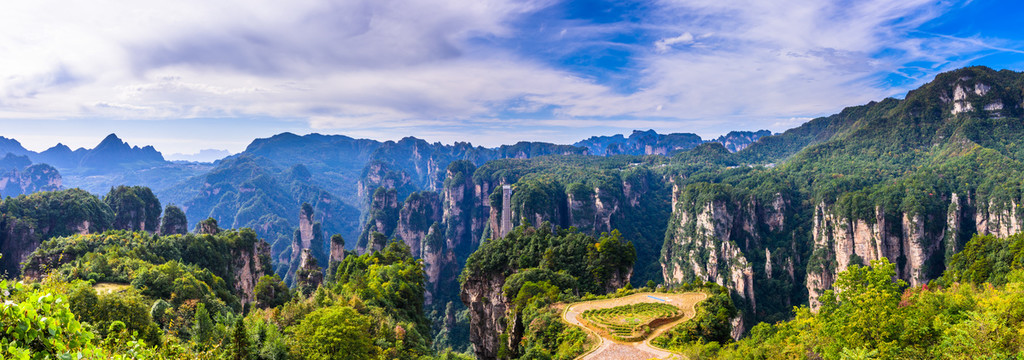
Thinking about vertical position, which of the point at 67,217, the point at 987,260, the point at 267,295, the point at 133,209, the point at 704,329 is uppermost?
the point at 67,217

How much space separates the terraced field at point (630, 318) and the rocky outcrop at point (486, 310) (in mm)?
13445

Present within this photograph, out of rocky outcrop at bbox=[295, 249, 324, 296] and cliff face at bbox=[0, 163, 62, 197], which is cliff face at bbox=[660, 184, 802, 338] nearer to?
rocky outcrop at bbox=[295, 249, 324, 296]

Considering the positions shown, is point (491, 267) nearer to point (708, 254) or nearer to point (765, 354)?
point (765, 354)

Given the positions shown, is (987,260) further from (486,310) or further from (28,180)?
(28,180)

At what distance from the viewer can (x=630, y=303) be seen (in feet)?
115

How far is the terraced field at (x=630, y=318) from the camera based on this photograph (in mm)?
28734

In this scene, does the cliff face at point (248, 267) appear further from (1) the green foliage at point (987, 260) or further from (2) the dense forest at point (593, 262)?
(1) the green foliage at point (987, 260)

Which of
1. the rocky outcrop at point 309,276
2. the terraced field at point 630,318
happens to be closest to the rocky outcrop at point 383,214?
the rocky outcrop at point 309,276

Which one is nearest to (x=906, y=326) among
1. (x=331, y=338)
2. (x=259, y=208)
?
(x=331, y=338)

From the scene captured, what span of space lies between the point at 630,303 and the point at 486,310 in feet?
62.5

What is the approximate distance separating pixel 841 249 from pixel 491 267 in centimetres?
6166

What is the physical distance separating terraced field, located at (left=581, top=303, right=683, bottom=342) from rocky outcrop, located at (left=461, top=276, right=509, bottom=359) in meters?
13.4

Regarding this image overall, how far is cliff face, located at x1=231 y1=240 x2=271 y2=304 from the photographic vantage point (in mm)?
55688

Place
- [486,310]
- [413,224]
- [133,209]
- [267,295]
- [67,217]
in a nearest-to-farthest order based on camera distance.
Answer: [267,295], [486,310], [67,217], [133,209], [413,224]
